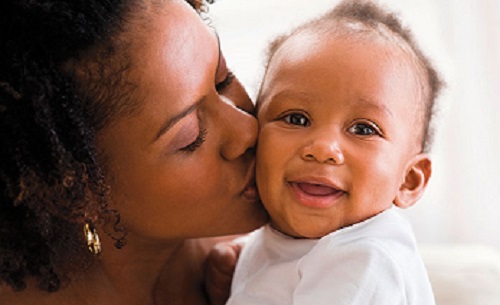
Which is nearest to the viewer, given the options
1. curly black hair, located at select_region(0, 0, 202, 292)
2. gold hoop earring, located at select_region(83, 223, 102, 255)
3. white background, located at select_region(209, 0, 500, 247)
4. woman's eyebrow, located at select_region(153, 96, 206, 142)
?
curly black hair, located at select_region(0, 0, 202, 292)

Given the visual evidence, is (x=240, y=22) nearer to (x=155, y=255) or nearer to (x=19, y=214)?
(x=155, y=255)

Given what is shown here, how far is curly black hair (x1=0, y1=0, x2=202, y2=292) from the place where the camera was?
4.41ft

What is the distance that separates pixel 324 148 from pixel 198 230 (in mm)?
318

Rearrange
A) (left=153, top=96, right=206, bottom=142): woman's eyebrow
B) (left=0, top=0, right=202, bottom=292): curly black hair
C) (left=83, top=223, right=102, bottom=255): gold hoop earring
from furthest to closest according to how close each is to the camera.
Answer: (left=83, top=223, right=102, bottom=255): gold hoop earring < (left=153, top=96, right=206, bottom=142): woman's eyebrow < (left=0, top=0, right=202, bottom=292): curly black hair

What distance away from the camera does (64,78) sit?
1375mm

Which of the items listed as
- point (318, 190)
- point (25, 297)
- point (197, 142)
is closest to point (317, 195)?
point (318, 190)

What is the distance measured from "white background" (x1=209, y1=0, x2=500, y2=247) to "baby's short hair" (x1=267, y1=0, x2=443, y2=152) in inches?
60.6

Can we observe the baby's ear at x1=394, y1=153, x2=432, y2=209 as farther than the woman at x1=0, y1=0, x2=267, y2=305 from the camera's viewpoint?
Yes

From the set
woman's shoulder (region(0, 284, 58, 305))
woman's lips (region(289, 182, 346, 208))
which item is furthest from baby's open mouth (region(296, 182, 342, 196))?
woman's shoulder (region(0, 284, 58, 305))

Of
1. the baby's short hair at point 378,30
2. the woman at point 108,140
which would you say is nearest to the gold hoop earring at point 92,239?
the woman at point 108,140

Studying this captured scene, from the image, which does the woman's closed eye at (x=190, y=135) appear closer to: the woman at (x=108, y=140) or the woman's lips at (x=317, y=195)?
the woman at (x=108, y=140)

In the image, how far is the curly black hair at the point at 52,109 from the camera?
134 centimetres

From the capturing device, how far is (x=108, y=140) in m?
1.46

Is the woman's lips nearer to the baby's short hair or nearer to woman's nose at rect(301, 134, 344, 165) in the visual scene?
woman's nose at rect(301, 134, 344, 165)
